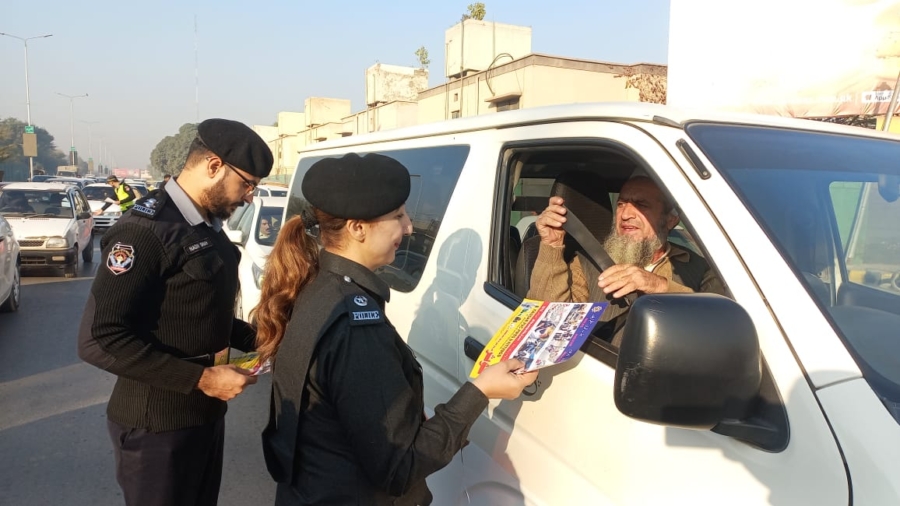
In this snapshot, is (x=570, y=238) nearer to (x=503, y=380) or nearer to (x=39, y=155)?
(x=503, y=380)

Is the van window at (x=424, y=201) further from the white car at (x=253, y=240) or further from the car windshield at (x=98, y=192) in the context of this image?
the car windshield at (x=98, y=192)

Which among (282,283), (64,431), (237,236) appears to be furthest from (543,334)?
(237,236)

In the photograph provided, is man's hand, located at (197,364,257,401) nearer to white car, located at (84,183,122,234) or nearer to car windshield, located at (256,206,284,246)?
car windshield, located at (256,206,284,246)

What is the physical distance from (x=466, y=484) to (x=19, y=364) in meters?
5.97

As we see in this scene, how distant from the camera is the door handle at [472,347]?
203 centimetres

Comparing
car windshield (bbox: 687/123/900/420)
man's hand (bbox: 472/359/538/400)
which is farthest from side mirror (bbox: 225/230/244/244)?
car windshield (bbox: 687/123/900/420)

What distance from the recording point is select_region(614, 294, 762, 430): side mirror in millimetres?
1120

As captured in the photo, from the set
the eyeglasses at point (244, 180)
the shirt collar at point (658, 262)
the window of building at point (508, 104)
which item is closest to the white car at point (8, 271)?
the eyeglasses at point (244, 180)

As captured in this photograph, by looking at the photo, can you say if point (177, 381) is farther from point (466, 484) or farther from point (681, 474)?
point (681, 474)

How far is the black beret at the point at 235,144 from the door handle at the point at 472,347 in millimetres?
1033

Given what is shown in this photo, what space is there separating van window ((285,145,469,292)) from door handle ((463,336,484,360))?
0.56 meters

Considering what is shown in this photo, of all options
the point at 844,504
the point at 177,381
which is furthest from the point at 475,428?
the point at 844,504

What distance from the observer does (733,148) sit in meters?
1.55

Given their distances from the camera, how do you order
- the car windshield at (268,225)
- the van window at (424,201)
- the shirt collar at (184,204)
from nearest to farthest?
the shirt collar at (184,204) < the van window at (424,201) < the car windshield at (268,225)
